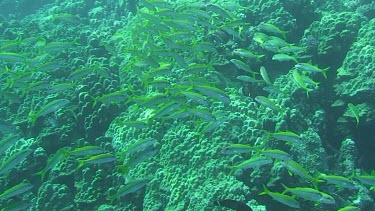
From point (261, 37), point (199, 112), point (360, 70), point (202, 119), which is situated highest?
point (261, 37)

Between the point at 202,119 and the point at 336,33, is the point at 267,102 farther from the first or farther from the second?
the point at 336,33

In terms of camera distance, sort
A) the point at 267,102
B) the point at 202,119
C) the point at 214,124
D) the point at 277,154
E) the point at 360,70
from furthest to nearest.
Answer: the point at 360,70 < the point at 202,119 < the point at 267,102 < the point at 214,124 < the point at 277,154

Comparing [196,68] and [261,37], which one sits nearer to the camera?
[196,68]

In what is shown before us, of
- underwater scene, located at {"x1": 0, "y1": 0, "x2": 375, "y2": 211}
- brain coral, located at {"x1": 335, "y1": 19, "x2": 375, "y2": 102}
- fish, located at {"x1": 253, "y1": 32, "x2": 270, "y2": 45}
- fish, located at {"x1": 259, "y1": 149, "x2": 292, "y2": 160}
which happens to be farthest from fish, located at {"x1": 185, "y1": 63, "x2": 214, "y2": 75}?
brain coral, located at {"x1": 335, "y1": 19, "x2": 375, "y2": 102}

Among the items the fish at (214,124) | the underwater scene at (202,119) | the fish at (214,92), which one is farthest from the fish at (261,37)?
the fish at (214,124)

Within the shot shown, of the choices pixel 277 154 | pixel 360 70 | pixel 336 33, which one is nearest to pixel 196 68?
pixel 277 154

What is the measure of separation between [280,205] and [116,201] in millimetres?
2690

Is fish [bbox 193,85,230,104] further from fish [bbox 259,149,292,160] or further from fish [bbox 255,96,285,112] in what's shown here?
fish [bbox 259,149,292,160]

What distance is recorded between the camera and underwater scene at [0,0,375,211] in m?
5.21

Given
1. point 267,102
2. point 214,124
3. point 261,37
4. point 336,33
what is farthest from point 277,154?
point 336,33

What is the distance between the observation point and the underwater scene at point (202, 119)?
521 cm

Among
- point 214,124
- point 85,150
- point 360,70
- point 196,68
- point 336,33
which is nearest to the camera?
point 85,150

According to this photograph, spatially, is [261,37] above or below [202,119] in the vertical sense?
above

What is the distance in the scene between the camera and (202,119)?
5910 millimetres
